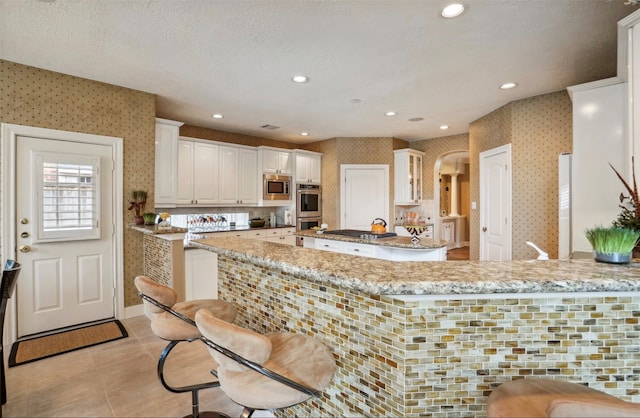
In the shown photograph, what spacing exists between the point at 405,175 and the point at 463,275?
5.36 meters

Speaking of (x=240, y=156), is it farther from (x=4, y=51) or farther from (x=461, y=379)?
(x=461, y=379)

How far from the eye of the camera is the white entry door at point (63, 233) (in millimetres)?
2949

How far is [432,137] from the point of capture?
6383mm

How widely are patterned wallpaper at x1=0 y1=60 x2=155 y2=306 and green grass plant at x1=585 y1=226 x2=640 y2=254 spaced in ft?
13.2

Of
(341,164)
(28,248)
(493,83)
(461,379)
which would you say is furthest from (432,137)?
(28,248)

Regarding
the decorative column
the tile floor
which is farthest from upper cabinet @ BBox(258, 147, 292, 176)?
the decorative column

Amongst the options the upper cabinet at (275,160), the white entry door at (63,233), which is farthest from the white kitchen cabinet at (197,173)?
the white entry door at (63,233)

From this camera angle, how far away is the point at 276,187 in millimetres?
5848

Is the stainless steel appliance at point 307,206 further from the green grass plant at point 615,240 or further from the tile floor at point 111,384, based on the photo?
the green grass plant at point 615,240

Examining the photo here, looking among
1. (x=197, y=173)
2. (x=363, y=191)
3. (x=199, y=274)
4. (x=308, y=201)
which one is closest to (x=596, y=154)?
(x=363, y=191)

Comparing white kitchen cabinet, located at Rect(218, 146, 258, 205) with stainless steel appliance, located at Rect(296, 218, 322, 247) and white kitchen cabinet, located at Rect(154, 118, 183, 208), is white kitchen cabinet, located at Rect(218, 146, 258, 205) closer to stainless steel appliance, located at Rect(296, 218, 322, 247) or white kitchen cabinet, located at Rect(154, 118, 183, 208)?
stainless steel appliance, located at Rect(296, 218, 322, 247)

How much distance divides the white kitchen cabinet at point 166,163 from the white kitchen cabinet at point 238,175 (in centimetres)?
108

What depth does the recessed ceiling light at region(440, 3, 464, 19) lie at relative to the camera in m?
2.04

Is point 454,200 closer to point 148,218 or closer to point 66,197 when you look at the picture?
point 148,218
